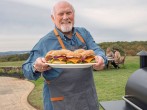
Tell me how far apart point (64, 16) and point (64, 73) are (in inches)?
21.1

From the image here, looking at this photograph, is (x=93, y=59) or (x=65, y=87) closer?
(x=93, y=59)

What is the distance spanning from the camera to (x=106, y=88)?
29.7 ft

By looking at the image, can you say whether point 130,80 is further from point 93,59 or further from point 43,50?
point 43,50

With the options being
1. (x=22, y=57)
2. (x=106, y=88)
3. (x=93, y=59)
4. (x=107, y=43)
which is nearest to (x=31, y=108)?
(x=106, y=88)

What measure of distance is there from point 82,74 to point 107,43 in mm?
23814

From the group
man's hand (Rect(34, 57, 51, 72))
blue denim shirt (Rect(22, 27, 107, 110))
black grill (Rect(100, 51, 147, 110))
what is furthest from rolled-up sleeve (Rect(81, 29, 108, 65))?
man's hand (Rect(34, 57, 51, 72))

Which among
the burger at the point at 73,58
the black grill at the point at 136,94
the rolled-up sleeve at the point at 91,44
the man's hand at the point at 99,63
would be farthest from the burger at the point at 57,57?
the black grill at the point at 136,94

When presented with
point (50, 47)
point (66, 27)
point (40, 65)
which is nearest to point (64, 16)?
point (66, 27)

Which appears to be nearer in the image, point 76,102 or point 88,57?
point 88,57

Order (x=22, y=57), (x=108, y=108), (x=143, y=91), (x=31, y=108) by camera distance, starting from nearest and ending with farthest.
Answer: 1. (x=143, y=91)
2. (x=108, y=108)
3. (x=31, y=108)
4. (x=22, y=57)

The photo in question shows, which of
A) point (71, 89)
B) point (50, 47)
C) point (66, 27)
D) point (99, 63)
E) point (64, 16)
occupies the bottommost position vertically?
point (71, 89)

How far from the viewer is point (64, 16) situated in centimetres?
271

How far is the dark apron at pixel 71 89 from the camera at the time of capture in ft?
8.95

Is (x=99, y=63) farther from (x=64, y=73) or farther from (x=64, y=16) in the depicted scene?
(x=64, y=16)
